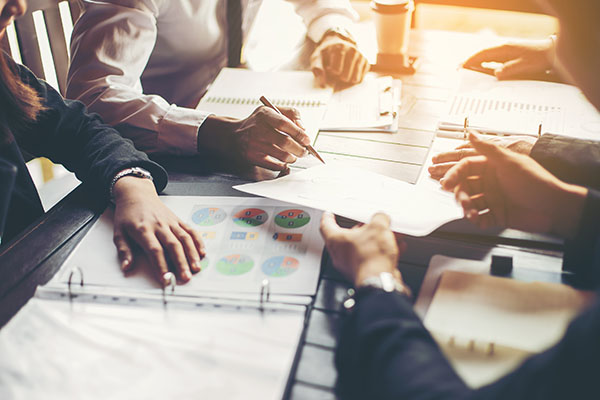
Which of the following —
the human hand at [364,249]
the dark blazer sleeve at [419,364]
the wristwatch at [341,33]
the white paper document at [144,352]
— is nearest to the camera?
the dark blazer sleeve at [419,364]

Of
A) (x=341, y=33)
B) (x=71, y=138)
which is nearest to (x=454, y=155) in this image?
(x=341, y=33)

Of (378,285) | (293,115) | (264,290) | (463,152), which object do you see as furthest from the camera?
(293,115)

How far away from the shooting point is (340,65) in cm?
157

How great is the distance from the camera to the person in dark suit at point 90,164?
0.92 meters

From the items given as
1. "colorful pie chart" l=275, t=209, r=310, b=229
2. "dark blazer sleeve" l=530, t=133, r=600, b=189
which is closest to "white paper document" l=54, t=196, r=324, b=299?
"colorful pie chart" l=275, t=209, r=310, b=229

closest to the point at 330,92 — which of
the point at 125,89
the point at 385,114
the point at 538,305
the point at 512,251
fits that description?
the point at 385,114

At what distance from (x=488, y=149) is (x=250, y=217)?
455 mm

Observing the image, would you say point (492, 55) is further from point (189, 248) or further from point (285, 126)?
point (189, 248)

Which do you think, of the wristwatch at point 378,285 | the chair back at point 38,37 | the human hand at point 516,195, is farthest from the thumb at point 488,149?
the chair back at point 38,37

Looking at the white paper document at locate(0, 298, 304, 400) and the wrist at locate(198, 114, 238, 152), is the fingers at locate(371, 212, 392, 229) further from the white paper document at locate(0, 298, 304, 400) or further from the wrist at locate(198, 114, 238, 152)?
the wrist at locate(198, 114, 238, 152)

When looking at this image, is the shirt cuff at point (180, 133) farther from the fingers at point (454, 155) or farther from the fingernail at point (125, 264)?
the fingers at point (454, 155)

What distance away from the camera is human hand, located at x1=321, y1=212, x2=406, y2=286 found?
780 mm

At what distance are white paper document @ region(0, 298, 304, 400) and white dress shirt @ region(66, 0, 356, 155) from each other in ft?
1.89

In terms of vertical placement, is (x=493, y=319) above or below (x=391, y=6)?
below
